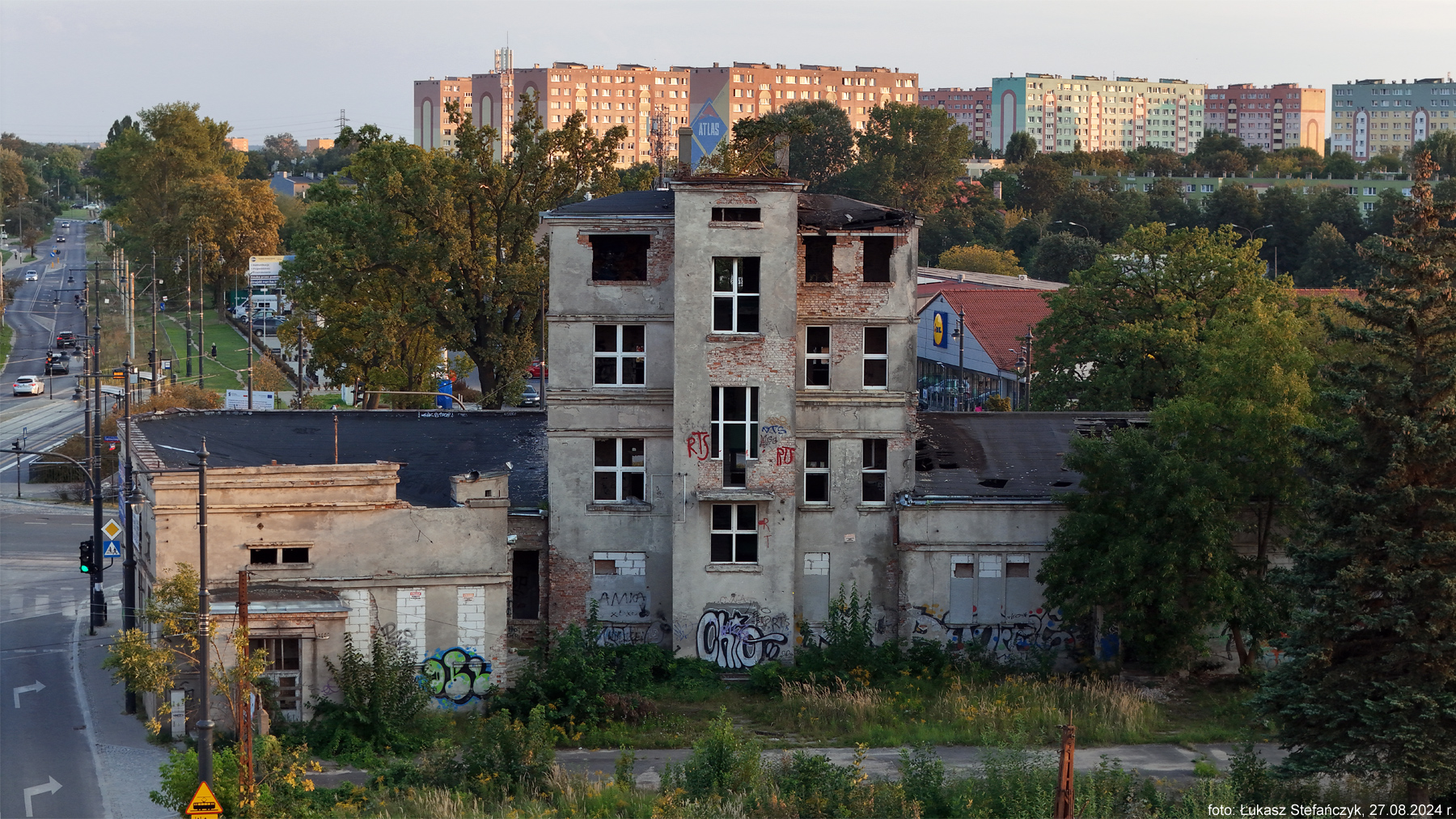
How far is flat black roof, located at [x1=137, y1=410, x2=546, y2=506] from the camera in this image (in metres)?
38.1

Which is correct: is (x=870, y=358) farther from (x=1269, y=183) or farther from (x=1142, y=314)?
(x=1269, y=183)

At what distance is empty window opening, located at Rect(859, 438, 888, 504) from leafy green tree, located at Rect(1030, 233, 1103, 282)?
8718 cm

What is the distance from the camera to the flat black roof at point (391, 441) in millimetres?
38094

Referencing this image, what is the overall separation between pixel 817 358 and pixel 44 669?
2143 centimetres

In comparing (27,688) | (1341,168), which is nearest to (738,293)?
(27,688)

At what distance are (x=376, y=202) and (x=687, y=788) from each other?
3830 centimetres

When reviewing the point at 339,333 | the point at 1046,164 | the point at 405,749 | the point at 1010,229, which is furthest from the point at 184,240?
the point at 405,749

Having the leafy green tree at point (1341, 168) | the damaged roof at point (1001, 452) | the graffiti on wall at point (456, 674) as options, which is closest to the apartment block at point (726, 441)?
the damaged roof at point (1001, 452)

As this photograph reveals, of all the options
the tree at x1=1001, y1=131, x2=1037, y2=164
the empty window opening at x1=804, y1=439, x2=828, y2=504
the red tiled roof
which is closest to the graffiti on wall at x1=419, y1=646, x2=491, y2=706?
the empty window opening at x1=804, y1=439, x2=828, y2=504

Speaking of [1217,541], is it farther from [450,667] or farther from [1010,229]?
[1010,229]

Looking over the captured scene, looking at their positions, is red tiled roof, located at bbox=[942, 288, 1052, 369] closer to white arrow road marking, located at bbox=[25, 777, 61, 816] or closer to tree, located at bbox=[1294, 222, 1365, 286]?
tree, located at bbox=[1294, 222, 1365, 286]

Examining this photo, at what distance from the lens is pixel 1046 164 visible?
527ft

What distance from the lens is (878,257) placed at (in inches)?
1458

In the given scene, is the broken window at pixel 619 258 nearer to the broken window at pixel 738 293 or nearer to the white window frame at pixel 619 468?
the broken window at pixel 738 293
